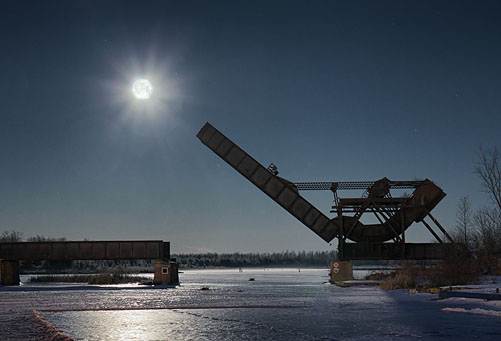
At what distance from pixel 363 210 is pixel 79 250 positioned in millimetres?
24410

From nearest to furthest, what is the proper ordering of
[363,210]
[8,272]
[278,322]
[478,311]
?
[278,322], [478,311], [363,210], [8,272]

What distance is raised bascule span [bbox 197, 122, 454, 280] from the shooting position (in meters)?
32.6

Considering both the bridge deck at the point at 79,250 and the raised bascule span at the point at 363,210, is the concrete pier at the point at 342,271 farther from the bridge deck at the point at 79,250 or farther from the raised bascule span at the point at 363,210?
the bridge deck at the point at 79,250

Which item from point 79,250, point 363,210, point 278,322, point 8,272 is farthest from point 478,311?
point 8,272

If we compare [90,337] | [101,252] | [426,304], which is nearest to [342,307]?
[426,304]

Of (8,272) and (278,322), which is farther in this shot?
(8,272)

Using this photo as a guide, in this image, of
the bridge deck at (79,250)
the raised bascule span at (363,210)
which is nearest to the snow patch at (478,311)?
the raised bascule span at (363,210)

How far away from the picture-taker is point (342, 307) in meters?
16.6

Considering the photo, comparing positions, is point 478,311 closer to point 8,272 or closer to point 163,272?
point 163,272

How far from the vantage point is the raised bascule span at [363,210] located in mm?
32594

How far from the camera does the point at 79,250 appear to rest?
141 feet

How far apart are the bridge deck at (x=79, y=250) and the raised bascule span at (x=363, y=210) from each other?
13247 mm

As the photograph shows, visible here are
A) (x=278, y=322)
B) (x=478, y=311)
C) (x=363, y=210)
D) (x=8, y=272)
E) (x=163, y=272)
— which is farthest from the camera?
(x=8, y=272)

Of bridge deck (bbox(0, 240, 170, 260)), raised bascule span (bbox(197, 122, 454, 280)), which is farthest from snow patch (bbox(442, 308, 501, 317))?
bridge deck (bbox(0, 240, 170, 260))
